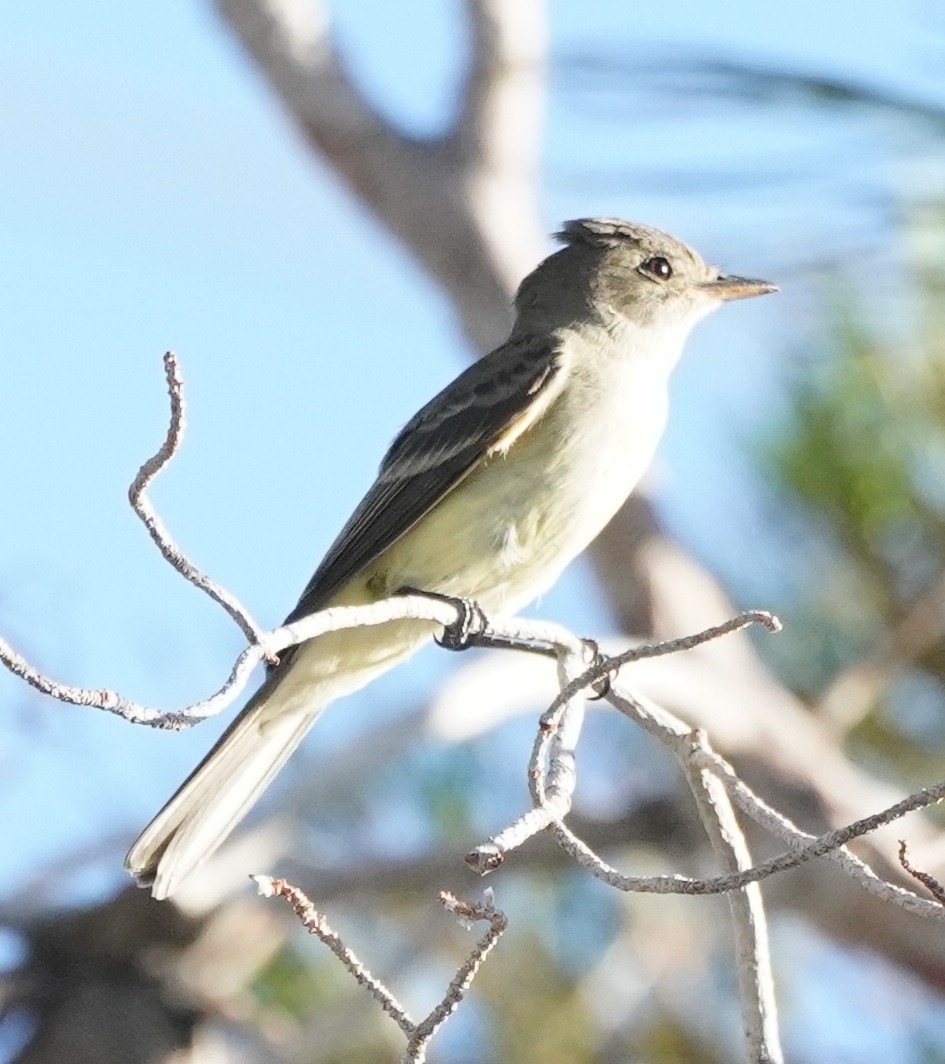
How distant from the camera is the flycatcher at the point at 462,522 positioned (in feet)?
13.5

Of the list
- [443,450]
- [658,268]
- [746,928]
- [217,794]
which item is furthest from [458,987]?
[658,268]

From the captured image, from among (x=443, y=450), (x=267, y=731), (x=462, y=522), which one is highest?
(x=443, y=450)

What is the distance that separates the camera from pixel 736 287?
195 inches

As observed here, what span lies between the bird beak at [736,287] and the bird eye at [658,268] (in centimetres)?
11

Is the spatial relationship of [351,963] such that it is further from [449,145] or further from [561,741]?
[449,145]

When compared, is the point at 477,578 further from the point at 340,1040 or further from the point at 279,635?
the point at 279,635

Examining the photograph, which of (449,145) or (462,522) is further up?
(449,145)

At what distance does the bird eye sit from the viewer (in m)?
5.08

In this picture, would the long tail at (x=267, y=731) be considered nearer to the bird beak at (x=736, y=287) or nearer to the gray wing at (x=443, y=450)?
the gray wing at (x=443, y=450)

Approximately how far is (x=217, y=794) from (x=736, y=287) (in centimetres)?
197

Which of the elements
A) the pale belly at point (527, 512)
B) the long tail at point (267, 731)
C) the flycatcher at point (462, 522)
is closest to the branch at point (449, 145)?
the flycatcher at point (462, 522)

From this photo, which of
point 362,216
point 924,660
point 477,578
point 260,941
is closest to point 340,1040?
point 260,941

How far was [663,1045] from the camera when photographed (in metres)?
4.83

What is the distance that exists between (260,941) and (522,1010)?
763 millimetres
